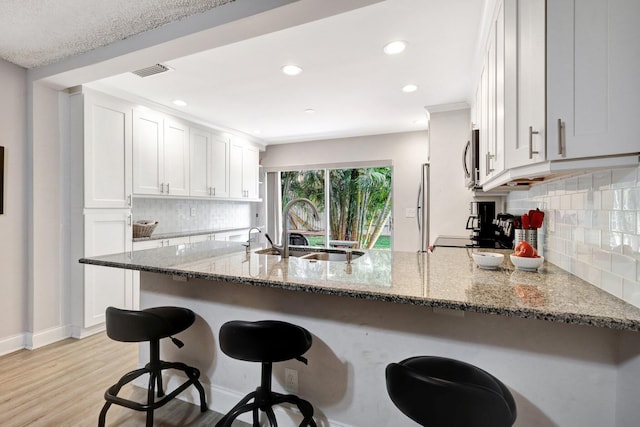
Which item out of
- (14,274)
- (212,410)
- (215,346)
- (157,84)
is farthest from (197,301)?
(157,84)

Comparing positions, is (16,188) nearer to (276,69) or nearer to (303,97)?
(276,69)

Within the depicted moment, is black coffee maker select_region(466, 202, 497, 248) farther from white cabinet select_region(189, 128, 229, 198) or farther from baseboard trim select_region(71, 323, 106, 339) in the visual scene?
baseboard trim select_region(71, 323, 106, 339)

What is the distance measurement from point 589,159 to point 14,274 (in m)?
3.84

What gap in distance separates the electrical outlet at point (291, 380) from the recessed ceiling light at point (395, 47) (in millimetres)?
2206

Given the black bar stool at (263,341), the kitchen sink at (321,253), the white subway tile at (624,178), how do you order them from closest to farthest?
the white subway tile at (624,178) < the black bar stool at (263,341) < the kitchen sink at (321,253)

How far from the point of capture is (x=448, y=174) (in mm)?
3670

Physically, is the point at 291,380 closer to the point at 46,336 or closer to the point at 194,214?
the point at 46,336

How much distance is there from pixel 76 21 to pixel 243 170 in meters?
3.11

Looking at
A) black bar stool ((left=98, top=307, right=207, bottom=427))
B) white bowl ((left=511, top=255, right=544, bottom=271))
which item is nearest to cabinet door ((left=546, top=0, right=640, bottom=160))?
white bowl ((left=511, top=255, right=544, bottom=271))

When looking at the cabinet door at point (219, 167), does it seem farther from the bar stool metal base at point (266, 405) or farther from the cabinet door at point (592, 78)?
the cabinet door at point (592, 78)

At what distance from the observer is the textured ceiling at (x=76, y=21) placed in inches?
74.2

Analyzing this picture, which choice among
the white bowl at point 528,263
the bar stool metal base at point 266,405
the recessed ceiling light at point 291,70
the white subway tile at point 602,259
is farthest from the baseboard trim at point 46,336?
the white subway tile at point 602,259

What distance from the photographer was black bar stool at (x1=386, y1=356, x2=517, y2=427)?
863 millimetres

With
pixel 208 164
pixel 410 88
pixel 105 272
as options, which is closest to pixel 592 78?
pixel 410 88
